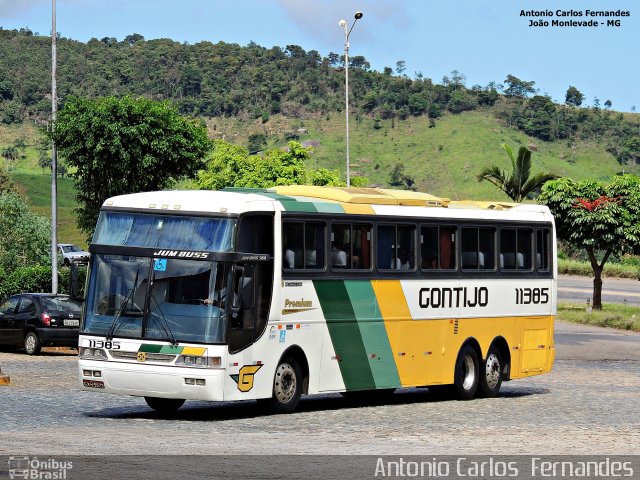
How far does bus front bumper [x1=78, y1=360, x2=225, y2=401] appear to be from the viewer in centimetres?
1817

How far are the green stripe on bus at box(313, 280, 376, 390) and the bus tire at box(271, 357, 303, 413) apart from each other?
100 centimetres

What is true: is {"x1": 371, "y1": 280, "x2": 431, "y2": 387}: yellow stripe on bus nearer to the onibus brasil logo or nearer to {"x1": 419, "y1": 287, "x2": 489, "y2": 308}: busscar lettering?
{"x1": 419, "y1": 287, "x2": 489, "y2": 308}: busscar lettering

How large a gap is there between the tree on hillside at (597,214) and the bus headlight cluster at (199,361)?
1598 inches

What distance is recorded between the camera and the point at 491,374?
24.6 meters

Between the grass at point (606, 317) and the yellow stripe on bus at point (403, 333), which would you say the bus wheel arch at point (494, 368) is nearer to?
the yellow stripe on bus at point (403, 333)

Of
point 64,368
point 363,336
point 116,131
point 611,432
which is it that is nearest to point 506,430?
point 611,432

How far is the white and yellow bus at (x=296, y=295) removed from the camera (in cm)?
1850

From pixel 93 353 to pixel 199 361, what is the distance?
1.66 m

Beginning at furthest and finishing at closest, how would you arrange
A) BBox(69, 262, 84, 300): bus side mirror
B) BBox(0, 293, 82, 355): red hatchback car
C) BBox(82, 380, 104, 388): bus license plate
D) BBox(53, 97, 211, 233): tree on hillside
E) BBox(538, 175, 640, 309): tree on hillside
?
BBox(538, 175, 640, 309): tree on hillside < BBox(53, 97, 211, 233): tree on hillside < BBox(0, 293, 82, 355): red hatchback car < BBox(69, 262, 84, 300): bus side mirror < BBox(82, 380, 104, 388): bus license plate

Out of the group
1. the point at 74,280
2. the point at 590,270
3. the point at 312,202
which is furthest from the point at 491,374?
the point at 590,270

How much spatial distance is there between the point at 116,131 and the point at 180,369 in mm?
30618

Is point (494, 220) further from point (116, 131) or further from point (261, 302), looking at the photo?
point (116, 131)

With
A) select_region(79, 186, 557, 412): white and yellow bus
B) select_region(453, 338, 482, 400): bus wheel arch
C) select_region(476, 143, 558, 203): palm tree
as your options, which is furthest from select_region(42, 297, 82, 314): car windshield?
select_region(476, 143, 558, 203): palm tree

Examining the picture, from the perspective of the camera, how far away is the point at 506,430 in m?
17.9
